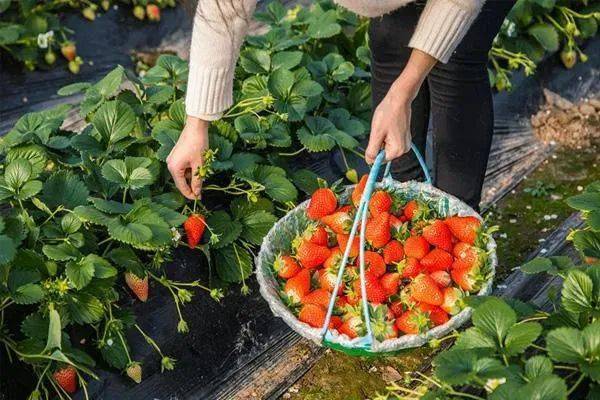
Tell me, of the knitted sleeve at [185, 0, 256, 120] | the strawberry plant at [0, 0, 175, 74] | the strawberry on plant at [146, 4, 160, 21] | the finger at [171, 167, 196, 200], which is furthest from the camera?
the strawberry on plant at [146, 4, 160, 21]

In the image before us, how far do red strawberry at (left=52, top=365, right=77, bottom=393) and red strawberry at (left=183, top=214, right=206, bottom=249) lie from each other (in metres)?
0.44

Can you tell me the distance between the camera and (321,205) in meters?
2.22

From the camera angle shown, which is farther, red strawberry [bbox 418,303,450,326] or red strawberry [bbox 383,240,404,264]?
red strawberry [bbox 383,240,404,264]

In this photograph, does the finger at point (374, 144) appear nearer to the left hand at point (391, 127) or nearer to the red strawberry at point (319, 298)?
the left hand at point (391, 127)

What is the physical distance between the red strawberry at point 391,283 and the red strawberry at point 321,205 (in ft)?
0.80

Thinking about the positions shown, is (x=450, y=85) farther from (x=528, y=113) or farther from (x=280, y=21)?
(x=528, y=113)

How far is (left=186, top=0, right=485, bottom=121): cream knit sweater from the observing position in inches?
73.4

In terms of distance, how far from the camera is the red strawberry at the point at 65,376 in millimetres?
2002

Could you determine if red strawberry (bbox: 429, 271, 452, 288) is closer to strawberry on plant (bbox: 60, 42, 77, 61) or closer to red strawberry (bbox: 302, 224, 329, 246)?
red strawberry (bbox: 302, 224, 329, 246)

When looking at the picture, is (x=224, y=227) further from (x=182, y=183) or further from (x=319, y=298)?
(x=319, y=298)

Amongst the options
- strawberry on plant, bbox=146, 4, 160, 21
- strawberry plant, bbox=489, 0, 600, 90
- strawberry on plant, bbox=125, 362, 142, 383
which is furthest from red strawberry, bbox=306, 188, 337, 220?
strawberry on plant, bbox=146, 4, 160, 21

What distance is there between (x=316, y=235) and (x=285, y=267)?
0.36ft

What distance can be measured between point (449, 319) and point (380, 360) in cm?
38

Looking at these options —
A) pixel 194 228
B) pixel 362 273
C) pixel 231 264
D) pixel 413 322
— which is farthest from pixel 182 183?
pixel 413 322
